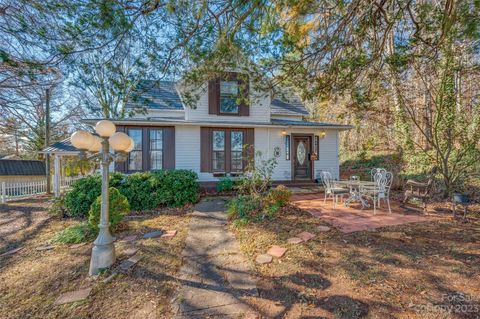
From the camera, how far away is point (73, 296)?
2.76 meters

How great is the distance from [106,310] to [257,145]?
849 cm

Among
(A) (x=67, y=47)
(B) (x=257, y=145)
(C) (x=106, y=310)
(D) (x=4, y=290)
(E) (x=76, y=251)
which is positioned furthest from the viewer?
(B) (x=257, y=145)

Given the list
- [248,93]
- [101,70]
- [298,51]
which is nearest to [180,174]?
[248,93]

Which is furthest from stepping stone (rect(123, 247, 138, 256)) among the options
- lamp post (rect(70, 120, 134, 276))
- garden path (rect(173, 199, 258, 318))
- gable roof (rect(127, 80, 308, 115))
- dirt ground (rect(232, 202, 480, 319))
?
gable roof (rect(127, 80, 308, 115))

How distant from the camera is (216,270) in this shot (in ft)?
10.7

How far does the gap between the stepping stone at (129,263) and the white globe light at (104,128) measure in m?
1.97

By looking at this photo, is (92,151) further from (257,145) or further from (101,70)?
(257,145)

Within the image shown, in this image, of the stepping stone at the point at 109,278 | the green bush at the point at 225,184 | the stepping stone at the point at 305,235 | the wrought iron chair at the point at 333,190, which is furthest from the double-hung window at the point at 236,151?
the stepping stone at the point at 109,278

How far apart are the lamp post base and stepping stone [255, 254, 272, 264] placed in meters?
2.19

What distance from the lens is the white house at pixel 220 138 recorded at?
9422 millimetres

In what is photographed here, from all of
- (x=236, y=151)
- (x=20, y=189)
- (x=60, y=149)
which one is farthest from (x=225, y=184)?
(x=20, y=189)

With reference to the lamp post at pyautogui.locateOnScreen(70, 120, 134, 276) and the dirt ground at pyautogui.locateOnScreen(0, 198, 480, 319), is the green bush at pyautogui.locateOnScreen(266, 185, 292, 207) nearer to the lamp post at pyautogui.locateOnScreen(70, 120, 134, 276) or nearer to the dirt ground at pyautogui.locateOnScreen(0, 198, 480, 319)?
the dirt ground at pyautogui.locateOnScreen(0, 198, 480, 319)

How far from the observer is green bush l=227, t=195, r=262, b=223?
5525 mm

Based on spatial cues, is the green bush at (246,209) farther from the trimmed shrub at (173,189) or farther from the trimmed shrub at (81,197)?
the trimmed shrub at (81,197)
